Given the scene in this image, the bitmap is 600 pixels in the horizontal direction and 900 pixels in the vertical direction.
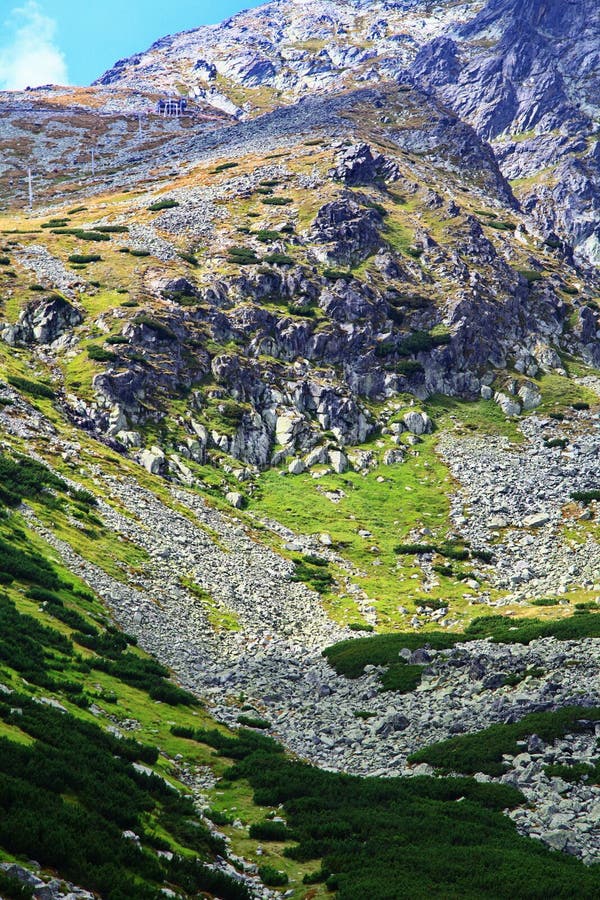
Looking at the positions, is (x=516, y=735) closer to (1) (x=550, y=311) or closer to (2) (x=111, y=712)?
(2) (x=111, y=712)

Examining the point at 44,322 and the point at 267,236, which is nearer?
the point at 44,322

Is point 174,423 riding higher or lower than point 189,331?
lower

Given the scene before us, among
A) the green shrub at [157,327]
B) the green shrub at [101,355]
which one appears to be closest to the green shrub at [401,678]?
the green shrub at [101,355]

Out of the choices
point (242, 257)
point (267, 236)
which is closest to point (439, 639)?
point (242, 257)

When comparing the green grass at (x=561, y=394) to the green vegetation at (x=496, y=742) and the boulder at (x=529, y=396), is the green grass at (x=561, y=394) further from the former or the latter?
the green vegetation at (x=496, y=742)

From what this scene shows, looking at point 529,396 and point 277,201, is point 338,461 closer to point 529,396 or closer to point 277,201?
point 529,396

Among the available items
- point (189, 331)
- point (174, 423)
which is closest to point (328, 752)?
point (174, 423)

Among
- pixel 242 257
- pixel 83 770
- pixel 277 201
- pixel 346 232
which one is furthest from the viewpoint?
pixel 277 201
